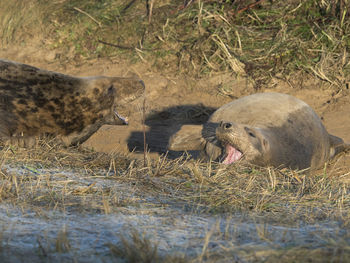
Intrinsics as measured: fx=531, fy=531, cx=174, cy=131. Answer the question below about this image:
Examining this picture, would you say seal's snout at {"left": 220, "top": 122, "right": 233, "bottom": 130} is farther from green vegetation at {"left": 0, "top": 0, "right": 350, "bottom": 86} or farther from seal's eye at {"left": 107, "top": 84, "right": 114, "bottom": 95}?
green vegetation at {"left": 0, "top": 0, "right": 350, "bottom": 86}

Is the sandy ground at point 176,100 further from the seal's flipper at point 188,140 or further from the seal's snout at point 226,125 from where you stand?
the seal's snout at point 226,125

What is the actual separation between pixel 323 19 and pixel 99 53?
3169 mm

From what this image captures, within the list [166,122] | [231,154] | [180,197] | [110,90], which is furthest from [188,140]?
[166,122]

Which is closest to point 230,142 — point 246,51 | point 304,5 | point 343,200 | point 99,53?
point 343,200

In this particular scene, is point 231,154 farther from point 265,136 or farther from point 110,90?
point 110,90

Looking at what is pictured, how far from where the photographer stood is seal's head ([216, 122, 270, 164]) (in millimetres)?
3691

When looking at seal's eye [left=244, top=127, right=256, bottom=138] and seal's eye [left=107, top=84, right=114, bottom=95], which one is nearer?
seal's eye [left=244, top=127, right=256, bottom=138]

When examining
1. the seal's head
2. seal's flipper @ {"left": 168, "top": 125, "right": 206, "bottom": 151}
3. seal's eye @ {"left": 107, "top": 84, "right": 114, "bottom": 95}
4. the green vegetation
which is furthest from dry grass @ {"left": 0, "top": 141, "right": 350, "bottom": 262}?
the green vegetation

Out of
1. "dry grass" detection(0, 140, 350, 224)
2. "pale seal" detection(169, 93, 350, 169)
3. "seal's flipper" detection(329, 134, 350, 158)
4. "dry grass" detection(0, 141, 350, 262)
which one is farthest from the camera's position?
"seal's flipper" detection(329, 134, 350, 158)

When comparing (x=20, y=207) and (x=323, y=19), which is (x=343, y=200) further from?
(x=323, y=19)

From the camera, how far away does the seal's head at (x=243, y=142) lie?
369 centimetres

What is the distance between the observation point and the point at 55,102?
178 inches

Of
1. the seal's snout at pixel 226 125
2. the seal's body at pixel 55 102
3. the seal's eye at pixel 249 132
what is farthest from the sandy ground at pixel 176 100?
the seal's snout at pixel 226 125

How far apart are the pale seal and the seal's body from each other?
82cm
